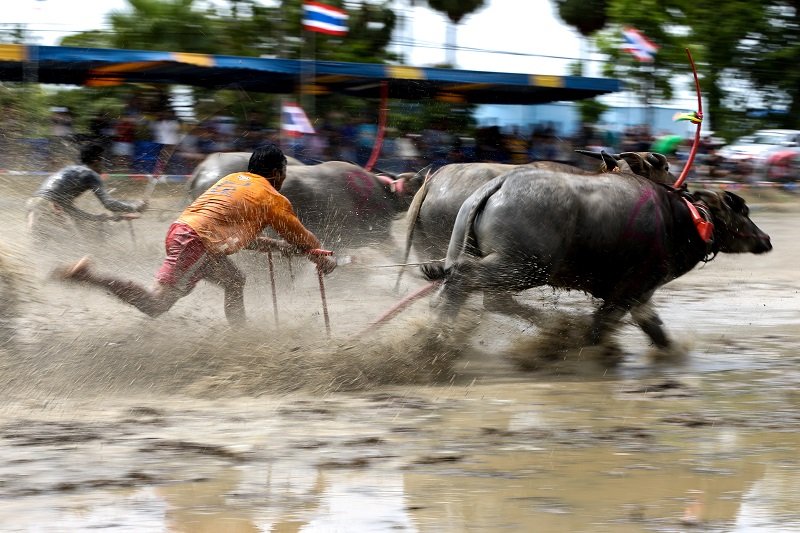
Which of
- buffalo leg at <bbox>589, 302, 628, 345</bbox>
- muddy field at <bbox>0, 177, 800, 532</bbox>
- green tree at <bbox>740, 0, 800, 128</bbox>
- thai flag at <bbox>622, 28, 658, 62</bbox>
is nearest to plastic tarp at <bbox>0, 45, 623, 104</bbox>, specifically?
thai flag at <bbox>622, 28, 658, 62</bbox>

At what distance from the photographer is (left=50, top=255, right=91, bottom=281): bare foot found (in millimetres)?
5926

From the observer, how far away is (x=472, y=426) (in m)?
5.47

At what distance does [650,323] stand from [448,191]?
168 centimetres

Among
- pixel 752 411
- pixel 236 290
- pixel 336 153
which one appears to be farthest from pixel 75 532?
pixel 336 153

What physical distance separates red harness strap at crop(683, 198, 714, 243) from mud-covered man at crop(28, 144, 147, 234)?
162 inches

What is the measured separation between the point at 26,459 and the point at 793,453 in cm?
343

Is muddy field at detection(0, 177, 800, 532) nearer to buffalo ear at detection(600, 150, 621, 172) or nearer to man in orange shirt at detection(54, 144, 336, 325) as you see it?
man in orange shirt at detection(54, 144, 336, 325)

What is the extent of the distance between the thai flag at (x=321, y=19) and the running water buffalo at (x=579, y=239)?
7686mm

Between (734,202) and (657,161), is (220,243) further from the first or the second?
(734,202)

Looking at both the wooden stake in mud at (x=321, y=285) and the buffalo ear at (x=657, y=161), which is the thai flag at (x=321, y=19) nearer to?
the buffalo ear at (x=657, y=161)

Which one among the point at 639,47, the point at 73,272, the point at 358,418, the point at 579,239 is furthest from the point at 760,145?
the point at 73,272

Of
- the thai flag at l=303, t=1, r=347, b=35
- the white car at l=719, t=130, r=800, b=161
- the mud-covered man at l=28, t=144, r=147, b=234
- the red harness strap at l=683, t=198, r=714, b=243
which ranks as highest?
the thai flag at l=303, t=1, r=347, b=35

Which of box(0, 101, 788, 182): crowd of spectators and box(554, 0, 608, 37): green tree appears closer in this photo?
box(0, 101, 788, 182): crowd of spectators

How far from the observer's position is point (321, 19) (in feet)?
46.1
